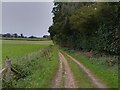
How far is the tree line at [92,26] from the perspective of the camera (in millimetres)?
27469

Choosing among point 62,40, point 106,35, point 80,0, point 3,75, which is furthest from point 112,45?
point 62,40

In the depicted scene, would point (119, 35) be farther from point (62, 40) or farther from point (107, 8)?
point (62, 40)

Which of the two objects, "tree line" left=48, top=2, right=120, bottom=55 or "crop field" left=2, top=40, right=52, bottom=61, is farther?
"crop field" left=2, top=40, right=52, bottom=61

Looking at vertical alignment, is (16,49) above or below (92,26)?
below

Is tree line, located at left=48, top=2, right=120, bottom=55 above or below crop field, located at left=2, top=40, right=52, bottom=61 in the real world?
above

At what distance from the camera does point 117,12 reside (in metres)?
26.7

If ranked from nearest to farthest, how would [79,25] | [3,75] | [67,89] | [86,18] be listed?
[67,89] < [3,75] < [86,18] < [79,25]

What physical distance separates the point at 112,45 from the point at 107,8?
3816mm

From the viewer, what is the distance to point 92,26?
38.8 metres

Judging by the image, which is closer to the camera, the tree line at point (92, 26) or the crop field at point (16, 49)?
the tree line at point (92, 26)

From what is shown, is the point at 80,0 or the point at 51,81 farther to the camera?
the point at 80,0

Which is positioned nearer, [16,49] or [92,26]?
[92,26]

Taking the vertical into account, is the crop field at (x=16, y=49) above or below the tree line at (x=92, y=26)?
below

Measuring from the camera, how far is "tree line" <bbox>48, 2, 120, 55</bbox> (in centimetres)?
2747
